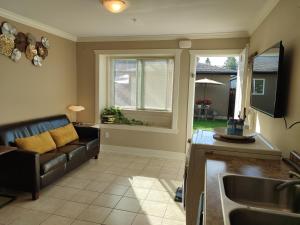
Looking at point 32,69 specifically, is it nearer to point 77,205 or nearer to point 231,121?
point 77,205

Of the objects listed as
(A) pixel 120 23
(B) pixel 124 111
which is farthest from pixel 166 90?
(A) pixel 120 23

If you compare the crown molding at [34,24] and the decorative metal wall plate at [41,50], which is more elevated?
the crown molding at [34,24]

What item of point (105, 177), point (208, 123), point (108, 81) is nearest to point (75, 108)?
point (108, 81)

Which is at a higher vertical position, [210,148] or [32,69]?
[32,69]

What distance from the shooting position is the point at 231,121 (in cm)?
211

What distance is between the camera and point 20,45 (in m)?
3.42

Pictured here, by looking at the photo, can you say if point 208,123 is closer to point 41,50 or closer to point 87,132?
point 87,132

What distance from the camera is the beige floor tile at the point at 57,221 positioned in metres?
2.33

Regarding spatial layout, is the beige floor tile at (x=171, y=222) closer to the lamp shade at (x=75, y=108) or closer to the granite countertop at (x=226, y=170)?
the granite countertop at (x=226, y=170)

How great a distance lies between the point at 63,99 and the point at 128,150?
1670 millimetres

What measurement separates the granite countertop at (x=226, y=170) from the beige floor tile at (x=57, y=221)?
5.38 feet

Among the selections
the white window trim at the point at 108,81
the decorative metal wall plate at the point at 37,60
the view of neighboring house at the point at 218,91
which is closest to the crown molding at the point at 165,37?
the white window trim at the point at 108,81

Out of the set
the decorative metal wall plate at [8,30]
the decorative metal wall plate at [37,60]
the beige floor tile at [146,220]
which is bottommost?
the beige floor tile at [146,220]

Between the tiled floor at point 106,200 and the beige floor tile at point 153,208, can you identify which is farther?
the beige floor tile at point 153,208
